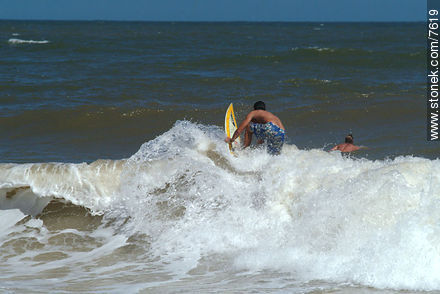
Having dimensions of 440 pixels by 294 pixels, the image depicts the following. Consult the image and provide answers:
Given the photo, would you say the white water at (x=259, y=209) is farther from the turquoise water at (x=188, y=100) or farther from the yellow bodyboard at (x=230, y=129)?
the turquoise water at (x=188, y=100)

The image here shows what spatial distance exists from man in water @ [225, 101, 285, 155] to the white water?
8.9 inches

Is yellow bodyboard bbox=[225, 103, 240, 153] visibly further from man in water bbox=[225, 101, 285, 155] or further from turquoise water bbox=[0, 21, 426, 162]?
turquoise water bbox=[0, 21, 426, 162]

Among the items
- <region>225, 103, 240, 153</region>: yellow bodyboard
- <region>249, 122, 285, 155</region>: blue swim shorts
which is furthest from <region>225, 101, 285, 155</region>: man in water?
<region>225, 103, 240, 153</region>: yellow bodyboard

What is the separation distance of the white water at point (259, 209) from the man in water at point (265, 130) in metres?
0.23

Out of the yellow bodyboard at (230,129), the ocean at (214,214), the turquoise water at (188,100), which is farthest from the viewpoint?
the turquoise water at (188,100)

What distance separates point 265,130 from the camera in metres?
7.97

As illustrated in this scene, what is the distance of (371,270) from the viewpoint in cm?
503

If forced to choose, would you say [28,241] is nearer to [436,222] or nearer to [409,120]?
[436,222]

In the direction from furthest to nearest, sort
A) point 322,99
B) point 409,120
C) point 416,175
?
point 322,99
point 409,120
point 416,175

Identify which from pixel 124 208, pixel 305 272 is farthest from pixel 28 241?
pixel 305 272

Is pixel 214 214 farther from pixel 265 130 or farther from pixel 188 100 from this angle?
pixel 188 100

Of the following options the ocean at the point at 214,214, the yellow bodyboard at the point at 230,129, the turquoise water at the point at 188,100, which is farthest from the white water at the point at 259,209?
the turquoise water at the point at 188,100

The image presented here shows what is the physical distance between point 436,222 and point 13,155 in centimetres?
724

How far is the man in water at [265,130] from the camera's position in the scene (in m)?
7.92
